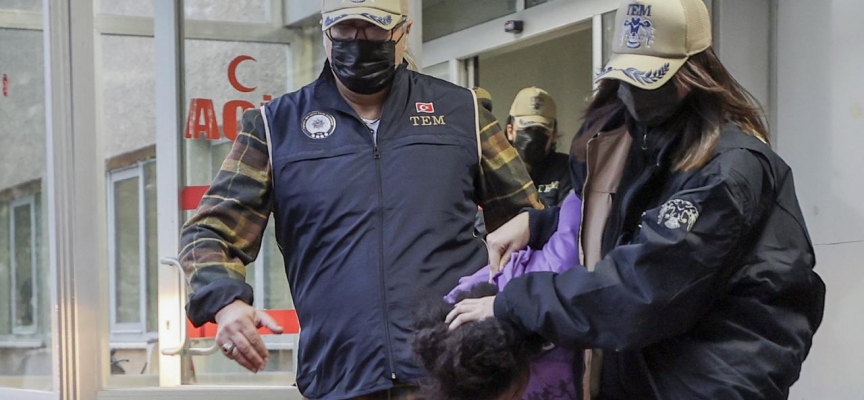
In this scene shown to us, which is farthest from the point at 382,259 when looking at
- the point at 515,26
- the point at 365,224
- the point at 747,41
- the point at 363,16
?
the point at 515,26

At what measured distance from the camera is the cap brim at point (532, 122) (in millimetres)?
5301

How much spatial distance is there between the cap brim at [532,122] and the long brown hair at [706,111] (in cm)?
298

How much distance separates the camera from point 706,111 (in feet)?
7.28

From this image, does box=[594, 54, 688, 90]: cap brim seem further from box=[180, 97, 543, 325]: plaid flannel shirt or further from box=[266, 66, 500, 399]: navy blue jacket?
box=[180, 97, 543, 325]: plaid flannel shirt

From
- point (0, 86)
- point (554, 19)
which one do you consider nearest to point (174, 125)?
point (0, 86)

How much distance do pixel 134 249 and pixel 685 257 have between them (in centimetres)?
395

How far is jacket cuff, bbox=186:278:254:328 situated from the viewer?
2852 millimetres

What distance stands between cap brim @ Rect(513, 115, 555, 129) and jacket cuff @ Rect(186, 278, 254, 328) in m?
2.57

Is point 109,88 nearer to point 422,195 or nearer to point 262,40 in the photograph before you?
point 262,40

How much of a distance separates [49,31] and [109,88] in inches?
12.8

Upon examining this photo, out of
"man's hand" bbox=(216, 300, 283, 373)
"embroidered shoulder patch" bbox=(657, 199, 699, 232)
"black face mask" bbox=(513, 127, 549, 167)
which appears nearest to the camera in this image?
"embroidered shoulder patch" bbox=(657, 199, 699, 232)

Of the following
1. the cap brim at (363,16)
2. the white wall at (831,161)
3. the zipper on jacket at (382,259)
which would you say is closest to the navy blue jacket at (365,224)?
the zipper on jacket at (382,259)

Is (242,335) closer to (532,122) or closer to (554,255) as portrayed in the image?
(554,255)

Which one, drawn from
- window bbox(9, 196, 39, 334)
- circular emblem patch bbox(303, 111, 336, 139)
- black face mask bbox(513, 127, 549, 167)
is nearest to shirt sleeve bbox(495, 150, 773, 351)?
circular emblem patch bbox(303, 111, 336, 139)
